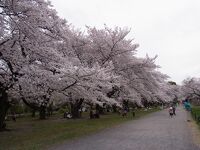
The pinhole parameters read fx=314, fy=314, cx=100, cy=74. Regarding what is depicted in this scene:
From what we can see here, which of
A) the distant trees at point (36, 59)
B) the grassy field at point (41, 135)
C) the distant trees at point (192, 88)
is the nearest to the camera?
the grassy field at point (41, 135)

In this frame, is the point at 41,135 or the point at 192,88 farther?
the point at 192,88

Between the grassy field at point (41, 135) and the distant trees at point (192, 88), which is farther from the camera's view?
the distant trees at point (192, 88)

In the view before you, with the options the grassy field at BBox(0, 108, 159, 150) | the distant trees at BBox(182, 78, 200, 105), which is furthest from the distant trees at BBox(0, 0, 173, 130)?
the distant trees at BBox(182, 78, 200, 105)

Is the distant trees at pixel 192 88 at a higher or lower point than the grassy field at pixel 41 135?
higher

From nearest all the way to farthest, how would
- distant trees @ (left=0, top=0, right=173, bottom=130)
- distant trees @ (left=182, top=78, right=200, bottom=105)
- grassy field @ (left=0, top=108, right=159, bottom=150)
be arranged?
1. grassy field @ (left=0, top=108, right=159, bottom=150)
2. distant trees @ (left=0, top=0, right=173, bottom=130)
3. distant trees @ (left=182, top=78, right=200, bottom=105)

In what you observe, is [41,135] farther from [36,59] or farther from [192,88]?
[192,88]

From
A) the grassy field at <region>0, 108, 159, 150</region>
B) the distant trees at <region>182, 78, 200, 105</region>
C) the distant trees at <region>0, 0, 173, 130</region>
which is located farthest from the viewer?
the distant trees at <region>182, 78, 200, 105</region>

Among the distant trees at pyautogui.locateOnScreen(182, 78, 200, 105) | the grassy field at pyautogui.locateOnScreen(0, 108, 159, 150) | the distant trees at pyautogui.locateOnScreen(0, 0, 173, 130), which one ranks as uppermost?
the distant trees at pyautogui.locateOnScreen(182, 78, 200, 105)

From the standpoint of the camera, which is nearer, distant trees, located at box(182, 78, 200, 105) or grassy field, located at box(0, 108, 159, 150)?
grassy field, located at box(0, 108, 159, 150)

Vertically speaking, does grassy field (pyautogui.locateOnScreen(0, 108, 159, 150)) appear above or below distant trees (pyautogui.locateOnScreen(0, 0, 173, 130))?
below

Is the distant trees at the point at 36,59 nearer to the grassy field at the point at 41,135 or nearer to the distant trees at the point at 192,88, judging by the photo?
the grassy field at the point at 41,135

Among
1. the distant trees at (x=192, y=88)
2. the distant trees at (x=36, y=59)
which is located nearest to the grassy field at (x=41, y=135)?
the distant trees at (x=36, y=59)

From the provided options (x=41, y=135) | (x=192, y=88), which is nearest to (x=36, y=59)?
(x=41, y=135)

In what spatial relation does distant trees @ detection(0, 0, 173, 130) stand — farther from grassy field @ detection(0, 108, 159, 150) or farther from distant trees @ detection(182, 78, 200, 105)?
distant trees @ detection(182, 78, 200, 105)
